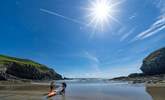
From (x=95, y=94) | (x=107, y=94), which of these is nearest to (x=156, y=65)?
(x=107, y=94)

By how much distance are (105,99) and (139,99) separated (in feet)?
12.2

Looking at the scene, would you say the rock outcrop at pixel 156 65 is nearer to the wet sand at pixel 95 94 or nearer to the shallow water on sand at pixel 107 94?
the wet sand at pixel 95 94

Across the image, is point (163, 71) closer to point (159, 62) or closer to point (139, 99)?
point (159, 62)

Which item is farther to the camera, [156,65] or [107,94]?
[156,65]

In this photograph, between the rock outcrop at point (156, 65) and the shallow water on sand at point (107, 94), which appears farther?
the rock outcrop at point (156, 65)

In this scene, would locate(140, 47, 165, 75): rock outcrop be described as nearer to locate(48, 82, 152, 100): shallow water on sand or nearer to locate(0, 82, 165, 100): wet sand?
locate(0, 82, 165, 100): wet sand

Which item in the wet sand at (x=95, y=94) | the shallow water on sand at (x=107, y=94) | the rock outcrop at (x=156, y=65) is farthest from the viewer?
the rock outcrop at (x=156, y=65)

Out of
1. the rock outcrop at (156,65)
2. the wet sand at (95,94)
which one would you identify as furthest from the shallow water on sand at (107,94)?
the rock outcrop at (156,65)

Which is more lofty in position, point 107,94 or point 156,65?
point 156,65

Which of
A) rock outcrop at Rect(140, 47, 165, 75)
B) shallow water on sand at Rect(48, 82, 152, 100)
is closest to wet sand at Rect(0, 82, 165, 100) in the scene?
shallow water on sand at Rect(48, 82, 152, 100)

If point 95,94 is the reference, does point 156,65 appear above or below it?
above

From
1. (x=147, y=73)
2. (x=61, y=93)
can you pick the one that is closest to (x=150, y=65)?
(x=147, y=73)

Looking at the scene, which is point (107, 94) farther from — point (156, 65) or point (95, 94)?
point (156, 65)

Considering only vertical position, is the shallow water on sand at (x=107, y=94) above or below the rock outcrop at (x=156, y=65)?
below
